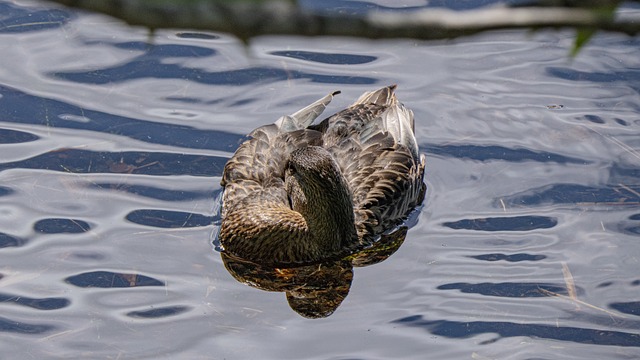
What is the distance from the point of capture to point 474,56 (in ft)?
30.8

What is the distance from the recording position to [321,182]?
24.5 feet

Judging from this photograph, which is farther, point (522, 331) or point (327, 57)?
point (327, 57)

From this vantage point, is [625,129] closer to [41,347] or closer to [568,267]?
[568,267]

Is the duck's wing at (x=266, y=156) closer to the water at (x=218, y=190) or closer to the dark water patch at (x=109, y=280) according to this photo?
the water at (x=218, y=190)

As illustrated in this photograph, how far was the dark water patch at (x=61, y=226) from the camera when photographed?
7.41 m

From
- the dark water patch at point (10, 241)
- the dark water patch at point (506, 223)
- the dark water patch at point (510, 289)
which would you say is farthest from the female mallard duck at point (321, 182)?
the dark water patch at point (10, 241)

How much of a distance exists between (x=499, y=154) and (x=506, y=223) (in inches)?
32.3

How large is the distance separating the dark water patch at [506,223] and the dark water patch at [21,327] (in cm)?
294

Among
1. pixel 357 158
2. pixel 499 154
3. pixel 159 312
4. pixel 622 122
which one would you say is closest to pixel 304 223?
pixel 357 158

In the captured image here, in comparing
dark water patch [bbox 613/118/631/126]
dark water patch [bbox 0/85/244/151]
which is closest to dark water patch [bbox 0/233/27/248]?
dark water patch [bbox 0/85/244/151]

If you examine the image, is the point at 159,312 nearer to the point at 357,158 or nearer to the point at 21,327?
the point at 21,327

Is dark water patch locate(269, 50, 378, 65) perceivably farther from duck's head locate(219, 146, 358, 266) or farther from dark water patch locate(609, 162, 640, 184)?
dark water patch locate(609, 162, 640, 184)

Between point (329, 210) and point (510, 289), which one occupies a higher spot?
point (329, 210)

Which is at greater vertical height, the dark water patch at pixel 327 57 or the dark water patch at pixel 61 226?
the dark water patch at pixel 327 57
